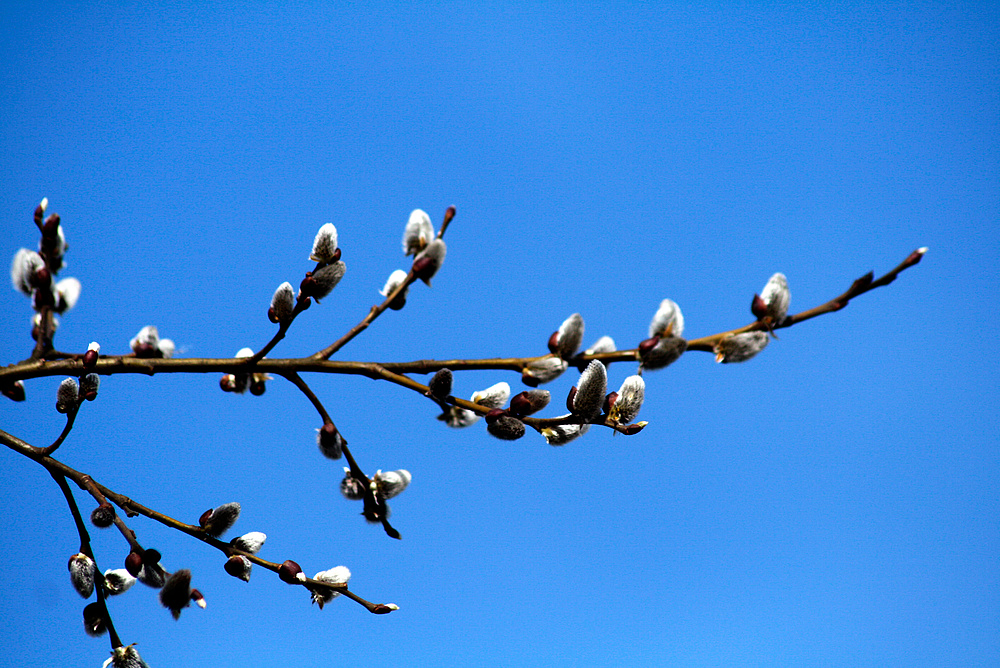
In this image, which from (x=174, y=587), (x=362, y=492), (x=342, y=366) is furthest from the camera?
(x=362, y=492)

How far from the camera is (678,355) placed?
4.11 feet

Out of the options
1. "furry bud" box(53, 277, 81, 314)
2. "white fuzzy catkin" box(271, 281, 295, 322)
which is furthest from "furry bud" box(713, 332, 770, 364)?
"furry bud" box(53, 277, 81, 314)

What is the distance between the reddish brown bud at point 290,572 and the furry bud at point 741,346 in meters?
0.98

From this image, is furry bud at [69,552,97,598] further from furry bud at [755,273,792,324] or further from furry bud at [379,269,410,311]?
furry bud at [755,273,792,324]

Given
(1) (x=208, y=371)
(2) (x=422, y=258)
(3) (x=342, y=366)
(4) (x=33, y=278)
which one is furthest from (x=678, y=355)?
(4) (x=33, y=278)

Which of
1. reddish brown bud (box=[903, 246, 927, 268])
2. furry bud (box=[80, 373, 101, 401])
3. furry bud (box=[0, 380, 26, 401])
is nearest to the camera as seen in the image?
reddish brown bud (box=[903, 246, 927, 268])

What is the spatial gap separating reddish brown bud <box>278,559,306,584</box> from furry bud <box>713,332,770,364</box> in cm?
98

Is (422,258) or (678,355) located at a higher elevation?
(422,258)

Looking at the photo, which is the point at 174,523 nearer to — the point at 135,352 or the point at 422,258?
the point at 135,352

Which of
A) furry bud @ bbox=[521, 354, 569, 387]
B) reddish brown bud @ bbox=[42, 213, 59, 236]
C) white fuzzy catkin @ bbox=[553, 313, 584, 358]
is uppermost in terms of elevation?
reddish brown bud @ bbox=[42, 213, 59, 236]

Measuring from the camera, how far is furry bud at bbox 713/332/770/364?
4.15ft

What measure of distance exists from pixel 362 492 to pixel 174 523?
0.40 m

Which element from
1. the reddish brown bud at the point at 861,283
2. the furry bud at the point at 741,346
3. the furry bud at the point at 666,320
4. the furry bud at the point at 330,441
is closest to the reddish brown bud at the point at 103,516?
the furry bud at the point at 330,441

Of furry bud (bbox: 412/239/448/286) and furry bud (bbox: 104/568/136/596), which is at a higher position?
furry bud (bbox: 412/239/448/286)
